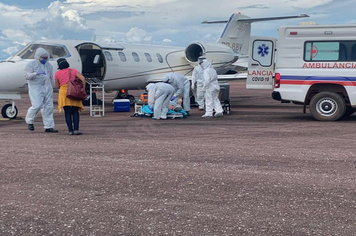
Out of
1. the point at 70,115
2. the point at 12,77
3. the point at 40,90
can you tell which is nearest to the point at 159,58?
the point at 12,77

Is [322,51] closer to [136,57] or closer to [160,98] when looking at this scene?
[160,98]

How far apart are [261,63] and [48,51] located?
709cm

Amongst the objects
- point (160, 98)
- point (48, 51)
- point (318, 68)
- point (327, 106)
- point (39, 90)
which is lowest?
point (327, 106)

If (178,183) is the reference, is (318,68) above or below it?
above

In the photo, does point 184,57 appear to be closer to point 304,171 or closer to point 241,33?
point 241,33

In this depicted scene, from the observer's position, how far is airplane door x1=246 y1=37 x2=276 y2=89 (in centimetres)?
1337

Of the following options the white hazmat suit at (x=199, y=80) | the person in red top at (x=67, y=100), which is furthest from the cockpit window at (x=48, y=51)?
the person in red top at (x=67, y=100)

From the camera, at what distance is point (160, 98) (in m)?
13.4

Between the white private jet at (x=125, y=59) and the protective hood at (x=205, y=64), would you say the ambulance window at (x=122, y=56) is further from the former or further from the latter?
the protective hood at (x=205, y=64)

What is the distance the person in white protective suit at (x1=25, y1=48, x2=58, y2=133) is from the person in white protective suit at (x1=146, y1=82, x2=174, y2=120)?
371 cm

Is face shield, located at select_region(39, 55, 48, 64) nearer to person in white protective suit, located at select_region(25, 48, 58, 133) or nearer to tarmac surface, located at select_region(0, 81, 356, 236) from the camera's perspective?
person in white protective suit, located at select_region(25, 48, 58, 133)

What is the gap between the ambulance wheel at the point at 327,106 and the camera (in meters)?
12.3

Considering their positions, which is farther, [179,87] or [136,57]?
[136,57]

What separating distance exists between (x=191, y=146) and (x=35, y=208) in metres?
4.11
